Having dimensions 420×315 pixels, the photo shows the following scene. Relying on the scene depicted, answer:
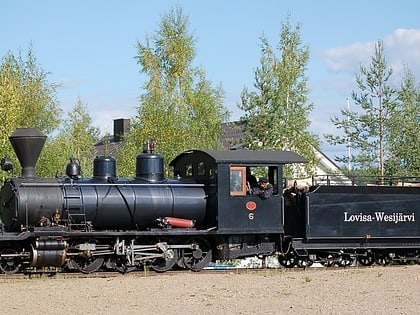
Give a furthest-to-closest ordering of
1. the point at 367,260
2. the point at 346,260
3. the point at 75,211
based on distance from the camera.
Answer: the point at 367,260, the point at 346,260, the point at 75,211

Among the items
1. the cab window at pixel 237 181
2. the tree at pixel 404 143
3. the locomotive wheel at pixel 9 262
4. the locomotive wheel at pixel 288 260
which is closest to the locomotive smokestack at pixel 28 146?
the locomotive wheel at pixel 9 262

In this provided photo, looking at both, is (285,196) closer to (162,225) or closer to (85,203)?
(162,225)

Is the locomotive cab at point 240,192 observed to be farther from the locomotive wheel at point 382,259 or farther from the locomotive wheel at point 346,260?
the locomotive wheel at point 382,259

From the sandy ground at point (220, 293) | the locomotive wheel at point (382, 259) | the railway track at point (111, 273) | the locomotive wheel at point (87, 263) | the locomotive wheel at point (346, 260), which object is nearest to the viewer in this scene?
the sandy ground at point (220, 293)

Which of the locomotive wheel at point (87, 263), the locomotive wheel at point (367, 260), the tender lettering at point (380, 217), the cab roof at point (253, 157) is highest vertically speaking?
the cab roof at point (253, 157)

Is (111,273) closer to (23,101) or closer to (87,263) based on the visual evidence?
(87,263)

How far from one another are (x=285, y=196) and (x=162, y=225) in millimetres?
4038

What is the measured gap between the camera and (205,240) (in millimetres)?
20062

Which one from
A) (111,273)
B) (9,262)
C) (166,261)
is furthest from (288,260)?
(9,262)

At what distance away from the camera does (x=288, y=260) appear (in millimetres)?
21828

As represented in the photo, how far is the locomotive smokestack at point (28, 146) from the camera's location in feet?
62.7

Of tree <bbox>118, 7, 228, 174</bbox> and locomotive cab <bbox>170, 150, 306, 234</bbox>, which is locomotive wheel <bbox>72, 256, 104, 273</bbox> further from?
tree <bbox>118, 7, 228, 174</bbox>

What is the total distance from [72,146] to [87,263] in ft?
86.2

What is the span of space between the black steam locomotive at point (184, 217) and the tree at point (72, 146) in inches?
374
